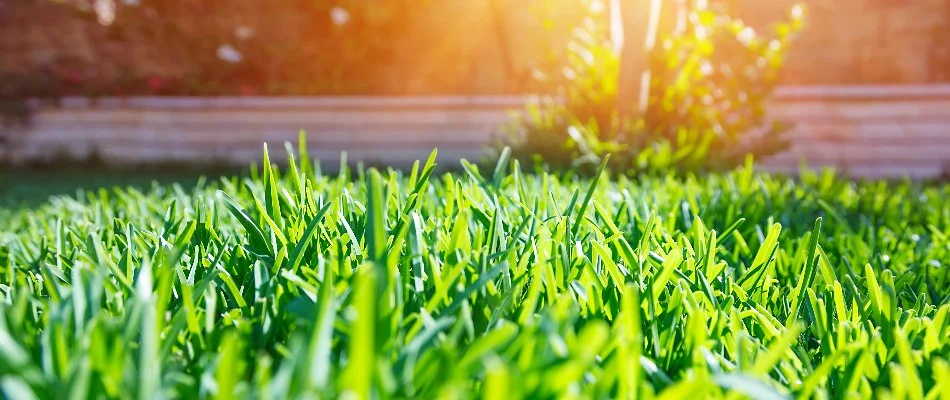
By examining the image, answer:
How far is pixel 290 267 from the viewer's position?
→ 941mm

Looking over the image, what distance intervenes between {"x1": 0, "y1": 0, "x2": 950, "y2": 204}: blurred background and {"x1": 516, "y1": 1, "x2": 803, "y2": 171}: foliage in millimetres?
17

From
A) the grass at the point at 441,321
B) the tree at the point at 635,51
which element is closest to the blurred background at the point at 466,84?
the tree at the point at 635,51

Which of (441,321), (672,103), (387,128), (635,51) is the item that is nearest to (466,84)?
(387,128)

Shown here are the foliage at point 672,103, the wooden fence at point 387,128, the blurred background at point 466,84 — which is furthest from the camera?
the wooden fence at point 387,128

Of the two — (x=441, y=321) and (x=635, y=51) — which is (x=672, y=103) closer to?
(x=635, y=51)

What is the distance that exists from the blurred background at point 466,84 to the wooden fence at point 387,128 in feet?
0.07

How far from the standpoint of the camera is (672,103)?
5211 mm

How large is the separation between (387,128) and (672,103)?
4.37m

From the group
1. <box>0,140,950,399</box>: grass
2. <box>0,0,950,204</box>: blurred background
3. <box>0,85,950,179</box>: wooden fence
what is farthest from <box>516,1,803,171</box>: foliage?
<box>0,140,950,399</box>: grass

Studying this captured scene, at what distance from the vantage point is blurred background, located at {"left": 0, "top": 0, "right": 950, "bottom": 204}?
523 centimetres

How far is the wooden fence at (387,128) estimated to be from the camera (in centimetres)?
854

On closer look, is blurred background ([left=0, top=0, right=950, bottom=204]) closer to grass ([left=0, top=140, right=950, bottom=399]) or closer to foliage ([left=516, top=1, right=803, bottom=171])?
foliage ([left=516, top=1, right=803, bottom=171])

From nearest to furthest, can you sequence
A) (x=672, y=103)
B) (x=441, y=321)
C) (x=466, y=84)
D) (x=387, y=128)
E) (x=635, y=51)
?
(x=441, y=321) → (x=635, y=51) → (x=672, y=103) → (x=387, y=128) → (x=466, y=84)

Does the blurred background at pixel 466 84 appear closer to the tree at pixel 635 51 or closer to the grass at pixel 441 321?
the tree at pixel 635 51
